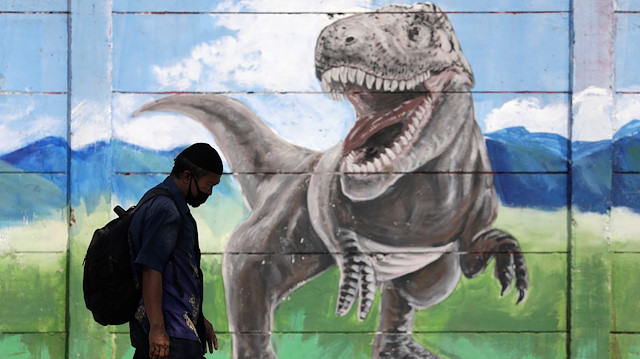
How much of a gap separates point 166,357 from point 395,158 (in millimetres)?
2050

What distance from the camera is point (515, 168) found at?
14.8ft

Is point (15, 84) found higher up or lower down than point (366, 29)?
lower down

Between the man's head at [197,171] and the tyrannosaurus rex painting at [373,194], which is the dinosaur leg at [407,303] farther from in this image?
the man's head at [197,171]

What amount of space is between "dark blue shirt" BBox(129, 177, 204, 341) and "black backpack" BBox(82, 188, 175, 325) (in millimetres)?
40

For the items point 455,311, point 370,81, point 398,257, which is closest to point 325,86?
point 370,81

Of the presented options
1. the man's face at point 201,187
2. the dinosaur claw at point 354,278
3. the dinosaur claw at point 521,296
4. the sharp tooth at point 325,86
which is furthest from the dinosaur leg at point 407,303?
the man's face at point 201,187

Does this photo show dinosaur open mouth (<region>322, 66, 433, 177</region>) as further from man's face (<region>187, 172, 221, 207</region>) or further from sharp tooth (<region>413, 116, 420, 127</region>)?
man's face (<region>187, 172, 221, 207</region>)

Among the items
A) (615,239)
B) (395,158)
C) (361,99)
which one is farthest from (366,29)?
(615,239)

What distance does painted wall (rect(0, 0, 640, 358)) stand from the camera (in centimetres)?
448

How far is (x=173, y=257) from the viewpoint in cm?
306

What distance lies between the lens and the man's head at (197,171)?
3.12m

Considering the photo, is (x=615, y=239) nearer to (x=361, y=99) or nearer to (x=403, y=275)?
(x=403, y=275)

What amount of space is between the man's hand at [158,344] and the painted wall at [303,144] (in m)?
1.58

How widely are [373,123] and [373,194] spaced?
0.42m
